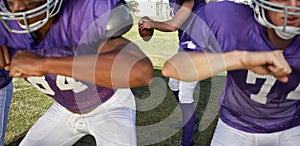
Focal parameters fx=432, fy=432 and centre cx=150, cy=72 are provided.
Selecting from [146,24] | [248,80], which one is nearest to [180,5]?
[146,24]

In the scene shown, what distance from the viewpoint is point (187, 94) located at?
2.11 metres

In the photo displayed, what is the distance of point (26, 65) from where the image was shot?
114 centimetres

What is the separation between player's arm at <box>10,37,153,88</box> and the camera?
3.75 feet

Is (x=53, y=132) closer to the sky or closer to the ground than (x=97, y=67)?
closer to the ground

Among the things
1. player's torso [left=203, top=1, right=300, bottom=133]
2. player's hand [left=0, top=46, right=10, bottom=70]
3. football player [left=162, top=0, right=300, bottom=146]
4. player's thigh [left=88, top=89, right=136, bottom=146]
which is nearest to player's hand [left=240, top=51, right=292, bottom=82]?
football player [left=162, top=0, right=300, bottom=146]

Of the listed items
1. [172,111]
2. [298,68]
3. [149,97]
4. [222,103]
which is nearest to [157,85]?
[149,97]

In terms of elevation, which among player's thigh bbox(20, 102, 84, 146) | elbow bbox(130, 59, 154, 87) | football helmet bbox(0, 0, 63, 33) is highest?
football helmet bbox(0, 0, 63, 33)

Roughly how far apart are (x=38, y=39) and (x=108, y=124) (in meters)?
0.35

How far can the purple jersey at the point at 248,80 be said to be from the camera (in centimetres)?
126

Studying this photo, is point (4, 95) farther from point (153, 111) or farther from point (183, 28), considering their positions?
point (153, 111)

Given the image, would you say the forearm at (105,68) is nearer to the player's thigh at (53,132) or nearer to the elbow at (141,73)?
the elbow at (141,73)

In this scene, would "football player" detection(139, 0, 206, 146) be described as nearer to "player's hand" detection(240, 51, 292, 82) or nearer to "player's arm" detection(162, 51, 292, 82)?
"player's arm" detection(162, 51, 292, 82)

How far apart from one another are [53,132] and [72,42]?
0.34m

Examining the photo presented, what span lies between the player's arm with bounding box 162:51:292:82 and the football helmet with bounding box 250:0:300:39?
0.10 meters
